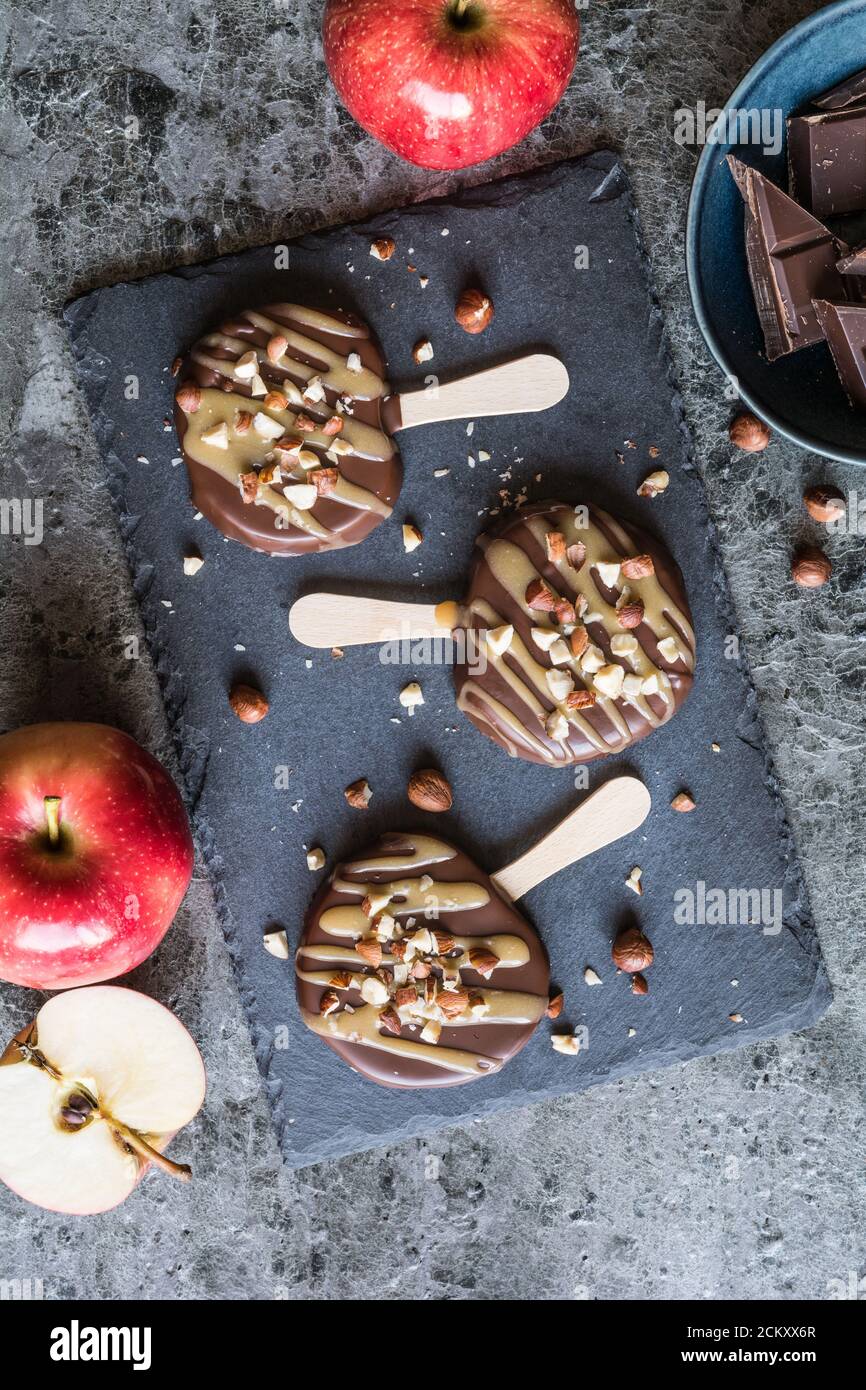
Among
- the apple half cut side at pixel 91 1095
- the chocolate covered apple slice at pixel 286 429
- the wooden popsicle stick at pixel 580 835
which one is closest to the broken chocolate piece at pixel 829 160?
the chocolate covered apple slice at pixel 286 429

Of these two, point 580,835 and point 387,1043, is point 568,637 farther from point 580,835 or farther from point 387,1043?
point 387,1043

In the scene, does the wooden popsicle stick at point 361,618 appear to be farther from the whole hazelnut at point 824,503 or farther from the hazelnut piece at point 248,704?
the whole hazelnut at point 824,503

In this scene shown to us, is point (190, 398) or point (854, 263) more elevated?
point (854, 263)

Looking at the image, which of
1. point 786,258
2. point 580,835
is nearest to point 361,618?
point 580,835

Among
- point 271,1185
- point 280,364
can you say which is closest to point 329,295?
→ point 280,364

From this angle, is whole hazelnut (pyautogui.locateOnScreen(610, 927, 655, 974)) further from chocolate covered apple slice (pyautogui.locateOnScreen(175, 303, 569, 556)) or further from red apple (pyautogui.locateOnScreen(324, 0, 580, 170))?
red apple (pyautogui.locateOnScreen(324, 0, 580, 170))
